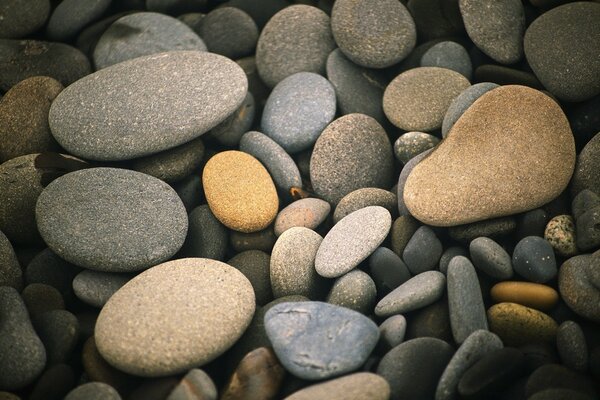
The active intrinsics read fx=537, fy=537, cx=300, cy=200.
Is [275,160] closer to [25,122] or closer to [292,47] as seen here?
[292,47]

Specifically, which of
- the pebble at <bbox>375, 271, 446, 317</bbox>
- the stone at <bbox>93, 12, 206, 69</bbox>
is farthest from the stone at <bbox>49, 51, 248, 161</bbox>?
the pebble at <bbox>375, 271, 446, 317</bbox>

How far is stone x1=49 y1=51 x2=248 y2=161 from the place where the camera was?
234cm

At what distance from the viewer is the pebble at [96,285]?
81.0 inches

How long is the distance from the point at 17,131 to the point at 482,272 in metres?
2.13

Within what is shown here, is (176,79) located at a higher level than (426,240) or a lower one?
higher

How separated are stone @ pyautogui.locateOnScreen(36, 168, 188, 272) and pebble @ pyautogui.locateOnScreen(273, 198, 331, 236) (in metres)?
0.41

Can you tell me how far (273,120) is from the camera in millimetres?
2598

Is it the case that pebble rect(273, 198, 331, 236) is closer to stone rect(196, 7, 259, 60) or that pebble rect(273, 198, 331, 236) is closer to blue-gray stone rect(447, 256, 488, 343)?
blue-gray stone rect(447, 256, 488, 343)

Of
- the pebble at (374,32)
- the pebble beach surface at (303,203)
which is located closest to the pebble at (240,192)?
the pebble beach surface at (303,203)

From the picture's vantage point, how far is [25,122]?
250cm

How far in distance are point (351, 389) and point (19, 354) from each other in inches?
43.8

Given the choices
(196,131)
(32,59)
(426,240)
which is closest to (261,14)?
(196,131)

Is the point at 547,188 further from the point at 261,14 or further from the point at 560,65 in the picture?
the point at 261,14

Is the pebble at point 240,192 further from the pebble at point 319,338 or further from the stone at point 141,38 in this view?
the stone at point 141,38
